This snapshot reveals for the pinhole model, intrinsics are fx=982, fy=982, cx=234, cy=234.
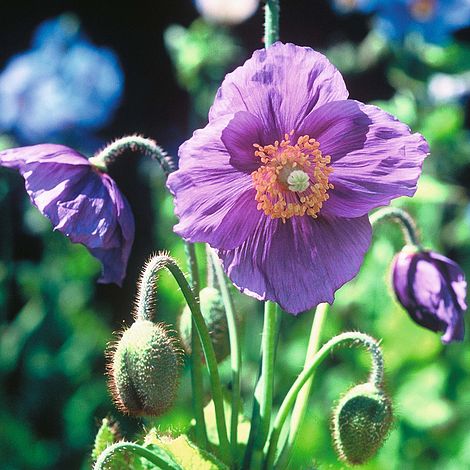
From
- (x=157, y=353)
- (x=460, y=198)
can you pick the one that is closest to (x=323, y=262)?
(x=157, y=353)

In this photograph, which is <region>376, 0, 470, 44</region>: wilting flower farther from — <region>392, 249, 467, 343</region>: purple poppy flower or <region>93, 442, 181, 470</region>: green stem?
<region>93, 442, 181, 470</region>: green stem

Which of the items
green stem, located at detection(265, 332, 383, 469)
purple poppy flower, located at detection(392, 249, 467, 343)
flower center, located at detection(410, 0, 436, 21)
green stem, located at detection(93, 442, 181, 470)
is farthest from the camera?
flower center, located at detection(410, 0, 436, 21)

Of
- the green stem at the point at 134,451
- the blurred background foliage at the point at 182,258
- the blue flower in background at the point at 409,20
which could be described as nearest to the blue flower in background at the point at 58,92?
the blurred background foliage at the point at 182,258

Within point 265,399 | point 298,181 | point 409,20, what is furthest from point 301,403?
point 409,20

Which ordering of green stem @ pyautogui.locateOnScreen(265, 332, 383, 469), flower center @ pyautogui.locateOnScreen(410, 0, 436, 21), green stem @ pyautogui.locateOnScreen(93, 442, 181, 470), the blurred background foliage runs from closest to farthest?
green stem @ pyautogui.locateOnScreen(93, 442, 181, 470) → green stem @ pyautogui.locateOnScreen(265, 332, 383, 469) → the blurred background foliage → flower center @ pyautogui.locateOnScreen(410, 0, 436, 21)

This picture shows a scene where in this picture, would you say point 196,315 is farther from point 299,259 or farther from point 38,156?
point 38,156

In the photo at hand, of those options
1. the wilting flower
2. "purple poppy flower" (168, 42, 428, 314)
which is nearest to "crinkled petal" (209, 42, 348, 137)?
"purple poppy flower" (168, 42, 428, 314)

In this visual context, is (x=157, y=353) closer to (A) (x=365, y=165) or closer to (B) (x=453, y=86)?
(A) (x=365, y=165)
